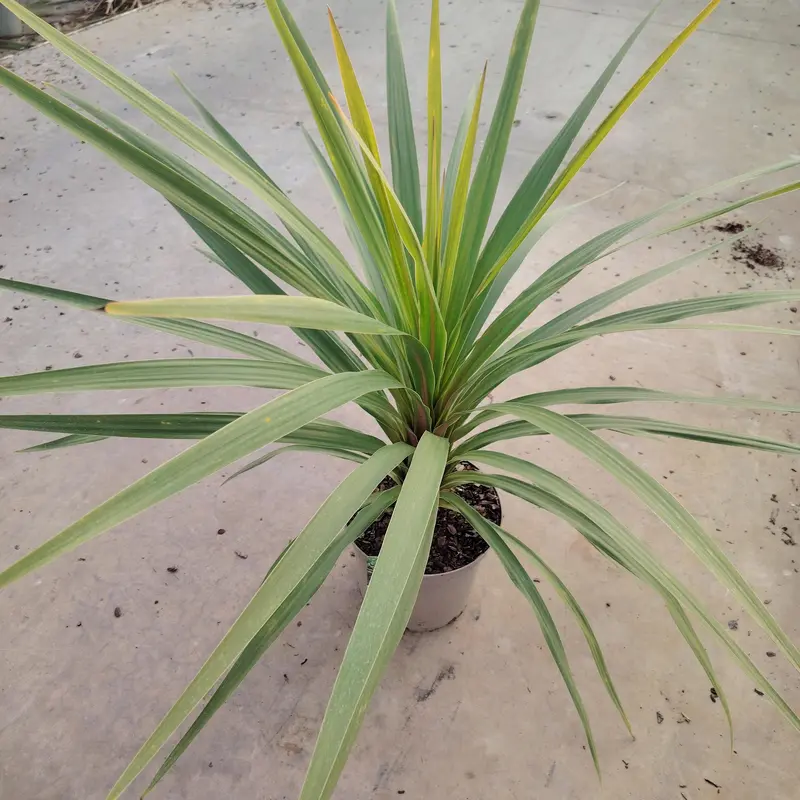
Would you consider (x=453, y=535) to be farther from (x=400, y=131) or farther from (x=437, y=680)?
(x=400, y=131)

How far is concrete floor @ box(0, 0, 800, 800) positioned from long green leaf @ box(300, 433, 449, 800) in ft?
1.99

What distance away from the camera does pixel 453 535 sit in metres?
1.03

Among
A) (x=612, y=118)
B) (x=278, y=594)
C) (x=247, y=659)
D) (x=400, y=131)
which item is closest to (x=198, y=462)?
(x=278, y=594)

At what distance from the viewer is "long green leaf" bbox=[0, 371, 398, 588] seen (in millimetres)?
433

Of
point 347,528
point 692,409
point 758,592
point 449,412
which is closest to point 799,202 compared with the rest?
point 692,409

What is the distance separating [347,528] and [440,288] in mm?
312

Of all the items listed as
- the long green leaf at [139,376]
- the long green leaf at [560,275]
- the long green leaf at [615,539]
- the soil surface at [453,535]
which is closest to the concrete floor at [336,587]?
the soil surface at [453,535]

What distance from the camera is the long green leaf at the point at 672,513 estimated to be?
1.82ft

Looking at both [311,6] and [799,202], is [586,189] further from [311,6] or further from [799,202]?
[311,6]

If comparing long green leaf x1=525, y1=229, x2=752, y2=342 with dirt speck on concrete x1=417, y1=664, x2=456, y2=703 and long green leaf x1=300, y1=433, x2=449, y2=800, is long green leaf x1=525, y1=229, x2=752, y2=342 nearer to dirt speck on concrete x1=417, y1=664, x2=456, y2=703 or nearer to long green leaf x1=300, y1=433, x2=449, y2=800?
long green leaf x1=300, y1=433, x2=449, y2=800

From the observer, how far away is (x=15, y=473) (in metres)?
1.37

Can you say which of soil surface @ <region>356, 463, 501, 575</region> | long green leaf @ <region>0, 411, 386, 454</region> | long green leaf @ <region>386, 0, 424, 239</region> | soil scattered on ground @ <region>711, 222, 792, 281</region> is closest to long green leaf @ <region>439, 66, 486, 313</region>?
long green leaf @ <region>386, 0, 424, 239</region>

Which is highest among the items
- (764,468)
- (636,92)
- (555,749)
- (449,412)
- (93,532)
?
(636,92)

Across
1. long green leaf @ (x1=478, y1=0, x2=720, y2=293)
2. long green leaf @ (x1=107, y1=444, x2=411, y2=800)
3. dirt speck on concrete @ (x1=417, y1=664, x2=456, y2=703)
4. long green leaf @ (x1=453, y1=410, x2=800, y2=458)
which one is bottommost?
dirt speck on concrete @ (x1=417, y1=664, x2=456, y2=703)
